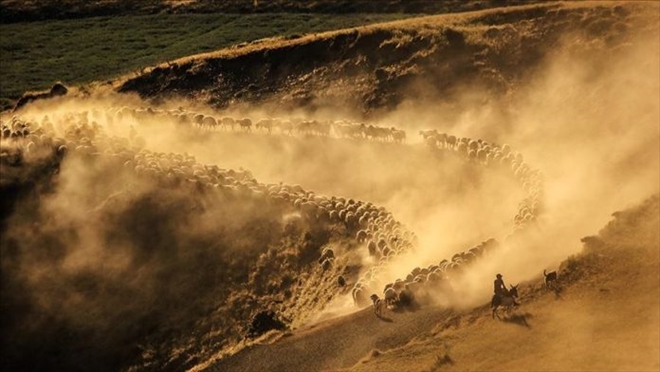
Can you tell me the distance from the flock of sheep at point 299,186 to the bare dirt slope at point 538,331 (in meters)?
2.36

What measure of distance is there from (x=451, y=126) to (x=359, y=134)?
225 inches

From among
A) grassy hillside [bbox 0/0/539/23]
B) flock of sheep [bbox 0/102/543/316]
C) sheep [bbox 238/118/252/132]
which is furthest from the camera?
grassy hillside [bbox 0/0/539/23]

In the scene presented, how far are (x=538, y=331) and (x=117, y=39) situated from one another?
2506 inches

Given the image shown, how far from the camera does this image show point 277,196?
41.4 m

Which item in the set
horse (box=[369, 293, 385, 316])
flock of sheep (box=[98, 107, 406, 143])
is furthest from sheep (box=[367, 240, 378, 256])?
flock of sheep (box=[98, 107, 406, 143])

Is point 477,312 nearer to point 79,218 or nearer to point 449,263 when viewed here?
point 449,263

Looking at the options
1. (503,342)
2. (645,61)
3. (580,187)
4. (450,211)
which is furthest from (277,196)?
(645,61)

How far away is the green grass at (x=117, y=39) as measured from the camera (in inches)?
2766

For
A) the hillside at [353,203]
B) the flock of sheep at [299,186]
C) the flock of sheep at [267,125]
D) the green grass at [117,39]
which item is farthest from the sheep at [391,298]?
the green grass at [117,39]

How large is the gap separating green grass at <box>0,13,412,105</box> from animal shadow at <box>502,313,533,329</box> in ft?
156

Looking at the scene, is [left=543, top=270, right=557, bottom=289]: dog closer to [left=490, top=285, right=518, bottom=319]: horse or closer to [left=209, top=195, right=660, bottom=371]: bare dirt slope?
[left=209, top=195, right=660, bottom=371]: bare dirt slope

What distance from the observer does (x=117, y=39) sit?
7931 centimetres

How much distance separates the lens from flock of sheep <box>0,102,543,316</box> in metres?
32.3

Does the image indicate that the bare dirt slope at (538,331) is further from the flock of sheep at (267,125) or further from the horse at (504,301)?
the flock of sheep at (267,125)
